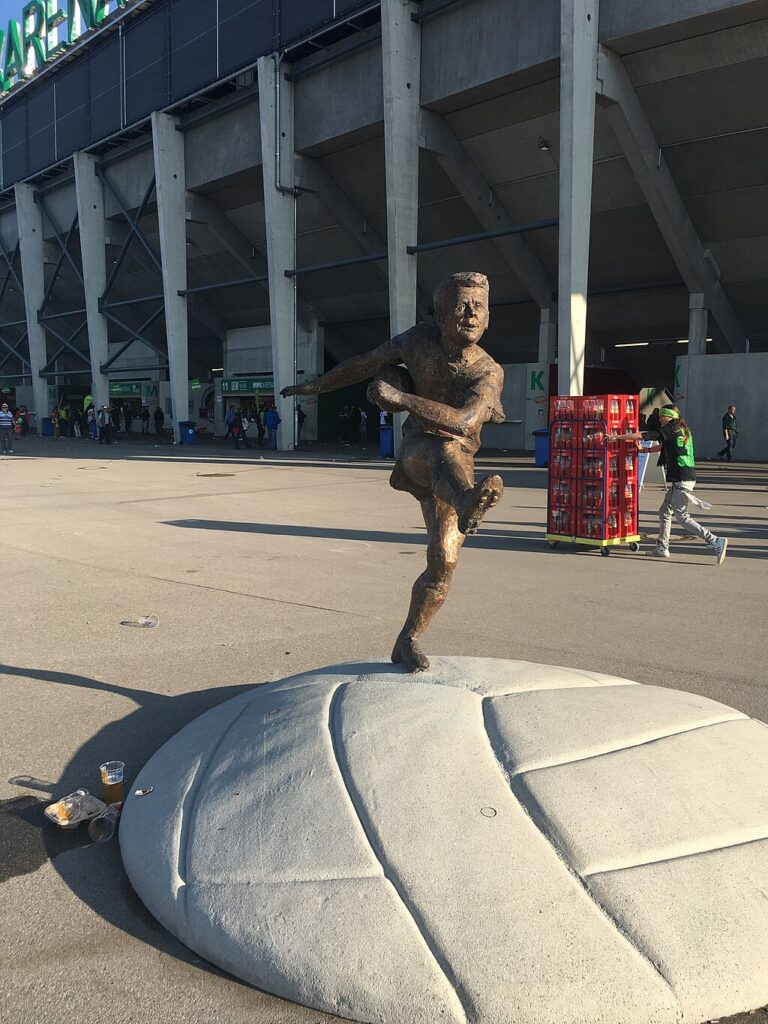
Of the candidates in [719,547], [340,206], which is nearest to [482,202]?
[340,206]

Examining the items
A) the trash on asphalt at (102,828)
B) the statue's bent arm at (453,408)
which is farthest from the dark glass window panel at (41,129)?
the trash on asphalt at (102,828)

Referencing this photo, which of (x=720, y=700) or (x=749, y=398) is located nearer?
(x=720, y=700)

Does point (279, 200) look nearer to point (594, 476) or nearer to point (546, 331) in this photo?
point (546, 331)

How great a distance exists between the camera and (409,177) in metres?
24.1

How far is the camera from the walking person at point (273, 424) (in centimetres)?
3061

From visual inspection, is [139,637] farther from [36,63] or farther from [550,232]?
[36,63]

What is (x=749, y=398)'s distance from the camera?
81.3 feet

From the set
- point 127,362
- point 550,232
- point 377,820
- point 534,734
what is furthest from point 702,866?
point 127,362

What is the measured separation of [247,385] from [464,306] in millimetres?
33709

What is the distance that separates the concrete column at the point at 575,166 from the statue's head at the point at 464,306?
17167 millimetres

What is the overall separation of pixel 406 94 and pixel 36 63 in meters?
23.8

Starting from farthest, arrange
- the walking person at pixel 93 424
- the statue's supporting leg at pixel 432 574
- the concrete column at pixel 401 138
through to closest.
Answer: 1. the walking person at pixel 93 424
2. the concrete column at pixel 401 138
3. the statue's supporting leg at pixel 432 574

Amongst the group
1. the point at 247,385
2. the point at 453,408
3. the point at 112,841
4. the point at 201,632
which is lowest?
the point at 112,841

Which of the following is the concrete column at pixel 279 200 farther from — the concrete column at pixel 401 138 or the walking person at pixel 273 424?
the concrete column at pixel 401 138
